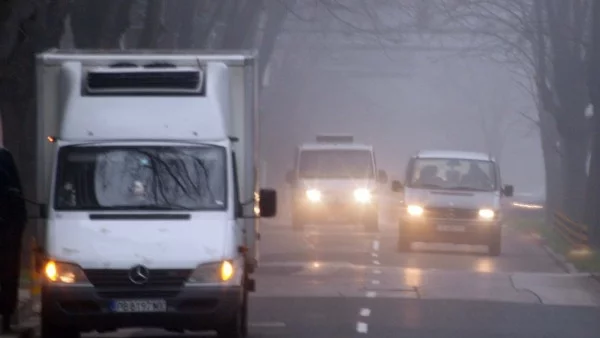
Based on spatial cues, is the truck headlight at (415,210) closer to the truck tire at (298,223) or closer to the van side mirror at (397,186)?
the van side mirror at (397,186)

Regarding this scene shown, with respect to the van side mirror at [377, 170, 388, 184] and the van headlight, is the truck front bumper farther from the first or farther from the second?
the van side mirror at [377, 170, 388, 184]

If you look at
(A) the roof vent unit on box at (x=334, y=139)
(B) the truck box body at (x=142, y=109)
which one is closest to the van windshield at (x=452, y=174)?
(A) the roof vent unit on box at (x=334, y=139)

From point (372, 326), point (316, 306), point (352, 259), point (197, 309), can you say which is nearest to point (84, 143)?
point (197, 309)

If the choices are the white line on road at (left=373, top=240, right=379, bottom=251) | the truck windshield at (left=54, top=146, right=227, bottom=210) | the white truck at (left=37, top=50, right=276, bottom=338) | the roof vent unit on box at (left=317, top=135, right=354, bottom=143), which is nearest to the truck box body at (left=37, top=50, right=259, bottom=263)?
the white truck at (left=37, top=50, right=276, bottom=338)

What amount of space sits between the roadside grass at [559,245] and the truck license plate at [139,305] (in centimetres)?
1421

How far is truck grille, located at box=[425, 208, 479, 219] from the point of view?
29812 millimetres

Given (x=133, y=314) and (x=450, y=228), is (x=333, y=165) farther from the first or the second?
(x=133, y=314)

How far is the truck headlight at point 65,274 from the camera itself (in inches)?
543

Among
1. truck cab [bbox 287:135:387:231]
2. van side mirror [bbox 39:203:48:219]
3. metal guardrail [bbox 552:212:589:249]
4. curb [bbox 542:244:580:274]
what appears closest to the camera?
van side mirror [bbox 39:203:48:219]

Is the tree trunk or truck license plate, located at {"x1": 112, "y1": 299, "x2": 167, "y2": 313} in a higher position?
the tree trunk

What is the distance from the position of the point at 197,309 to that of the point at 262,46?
27573 mm

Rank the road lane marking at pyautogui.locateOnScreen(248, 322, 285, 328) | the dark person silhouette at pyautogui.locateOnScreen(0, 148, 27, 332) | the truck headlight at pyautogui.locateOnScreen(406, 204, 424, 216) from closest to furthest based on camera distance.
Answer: the dark person silhouette at pyautogui.locateOnScreen(0, 148, 27, 332)
the road lane marking at pyautogui.locateOnScreen(248, 322, 285, 328)
the truck headlight at pyautogui.locateOnScreen(406, 204, 424, 216)

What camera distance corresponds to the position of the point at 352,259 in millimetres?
29047

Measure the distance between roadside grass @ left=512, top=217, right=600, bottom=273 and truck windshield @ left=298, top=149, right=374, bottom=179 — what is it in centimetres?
485
